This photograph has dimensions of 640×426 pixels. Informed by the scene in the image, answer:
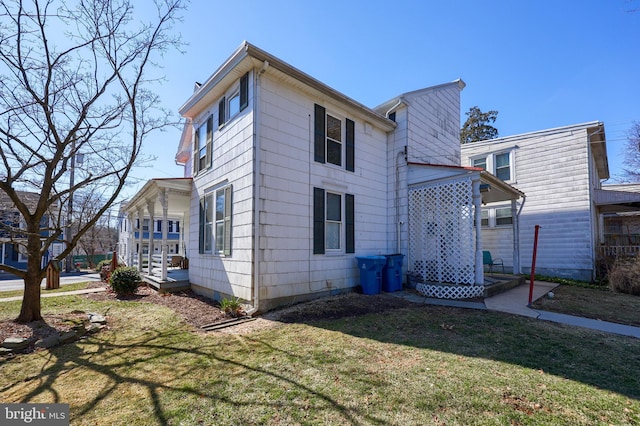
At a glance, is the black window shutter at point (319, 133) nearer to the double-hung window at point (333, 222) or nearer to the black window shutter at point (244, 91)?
the double-hung window at point (333, 222)

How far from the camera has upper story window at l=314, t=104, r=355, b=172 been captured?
7756mm

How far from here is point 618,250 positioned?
437 inches

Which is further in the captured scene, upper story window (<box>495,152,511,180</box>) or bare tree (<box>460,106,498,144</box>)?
bare tree (<box>460,106,498,144</box>)

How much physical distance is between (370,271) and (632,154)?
22.3 metres

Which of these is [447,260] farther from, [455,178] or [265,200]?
[265,200]

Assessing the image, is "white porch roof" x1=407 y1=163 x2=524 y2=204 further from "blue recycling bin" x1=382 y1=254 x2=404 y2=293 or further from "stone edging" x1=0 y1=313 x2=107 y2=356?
"stone edging" x1=0 y1=313 x2=107 y2=356

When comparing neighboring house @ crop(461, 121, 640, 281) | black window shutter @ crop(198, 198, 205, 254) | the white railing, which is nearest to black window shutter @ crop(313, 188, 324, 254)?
black window shutter @ crop(198, 198, 205, 254)

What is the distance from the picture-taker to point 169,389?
3.15 metres

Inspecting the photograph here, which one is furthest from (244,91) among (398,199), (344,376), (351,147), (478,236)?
(478,236)

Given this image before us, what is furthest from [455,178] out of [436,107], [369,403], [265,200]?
[369,403]

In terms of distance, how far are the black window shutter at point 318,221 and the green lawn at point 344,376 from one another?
2.29 metres

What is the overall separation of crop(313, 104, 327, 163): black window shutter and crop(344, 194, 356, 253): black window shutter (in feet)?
4.60

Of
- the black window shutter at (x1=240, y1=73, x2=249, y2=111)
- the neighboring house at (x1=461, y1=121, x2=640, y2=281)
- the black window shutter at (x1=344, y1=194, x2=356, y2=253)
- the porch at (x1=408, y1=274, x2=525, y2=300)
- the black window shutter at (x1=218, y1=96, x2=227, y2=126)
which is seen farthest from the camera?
the neighboring house at (x1=461, y1=121, x2=640, y2=281)

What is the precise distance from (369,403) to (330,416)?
416mm
